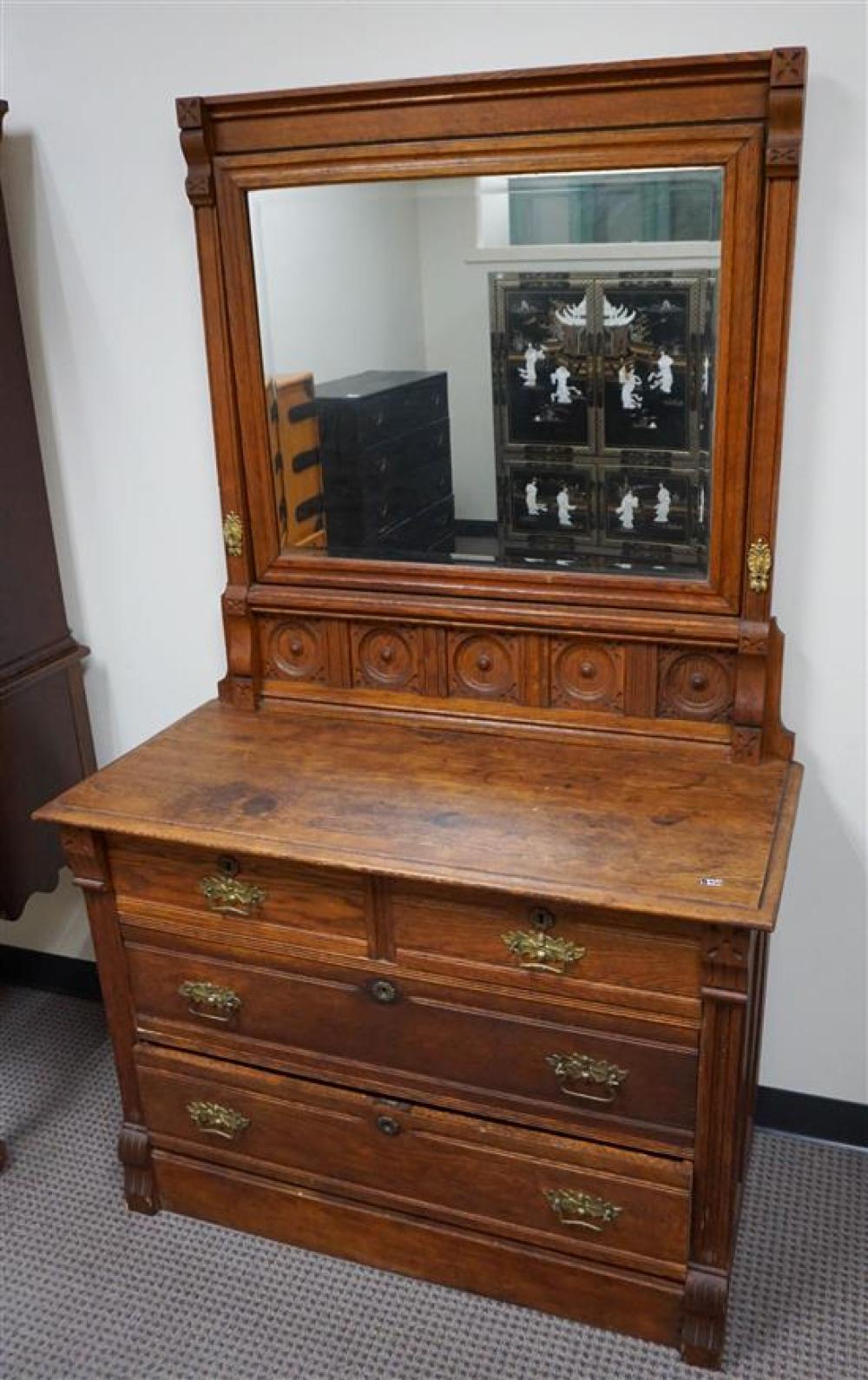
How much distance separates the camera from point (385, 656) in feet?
6.38

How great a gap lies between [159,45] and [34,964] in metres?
1.79

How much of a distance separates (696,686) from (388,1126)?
78 centimetres

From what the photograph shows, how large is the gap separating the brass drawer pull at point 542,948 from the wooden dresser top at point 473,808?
0.27 ft

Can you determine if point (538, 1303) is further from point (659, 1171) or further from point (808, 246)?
point (808, 246)

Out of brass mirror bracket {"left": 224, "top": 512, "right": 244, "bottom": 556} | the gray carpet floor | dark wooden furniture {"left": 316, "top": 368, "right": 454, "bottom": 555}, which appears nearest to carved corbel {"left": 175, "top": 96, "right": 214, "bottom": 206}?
dark wooden furniture {"left": 316, "top": 368, "right": 454, "bottom": 555}

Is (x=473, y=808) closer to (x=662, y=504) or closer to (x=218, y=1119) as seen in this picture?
(x=662, y=504)

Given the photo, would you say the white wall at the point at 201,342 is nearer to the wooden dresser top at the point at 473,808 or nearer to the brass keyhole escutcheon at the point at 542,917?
the wooden dresser top at the point at 473,808

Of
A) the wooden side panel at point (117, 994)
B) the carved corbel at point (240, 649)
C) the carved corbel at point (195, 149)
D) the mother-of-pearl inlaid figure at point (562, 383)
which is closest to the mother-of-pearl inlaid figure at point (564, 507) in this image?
the mother-of-pearl inlaid figure at point (562, 383)

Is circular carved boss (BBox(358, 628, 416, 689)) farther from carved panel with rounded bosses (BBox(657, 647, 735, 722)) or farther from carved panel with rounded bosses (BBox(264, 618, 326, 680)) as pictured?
carved panel with rounded bosses (BBox(657, 647, 735, 722))

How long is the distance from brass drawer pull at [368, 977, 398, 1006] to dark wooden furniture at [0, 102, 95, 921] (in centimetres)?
76

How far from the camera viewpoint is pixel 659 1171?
1.58m

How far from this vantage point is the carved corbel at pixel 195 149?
1752 mm

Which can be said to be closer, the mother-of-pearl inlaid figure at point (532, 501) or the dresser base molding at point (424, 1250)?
the dresser base molding at point (424, 1250)

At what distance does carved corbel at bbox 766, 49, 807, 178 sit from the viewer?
57.5 inches
